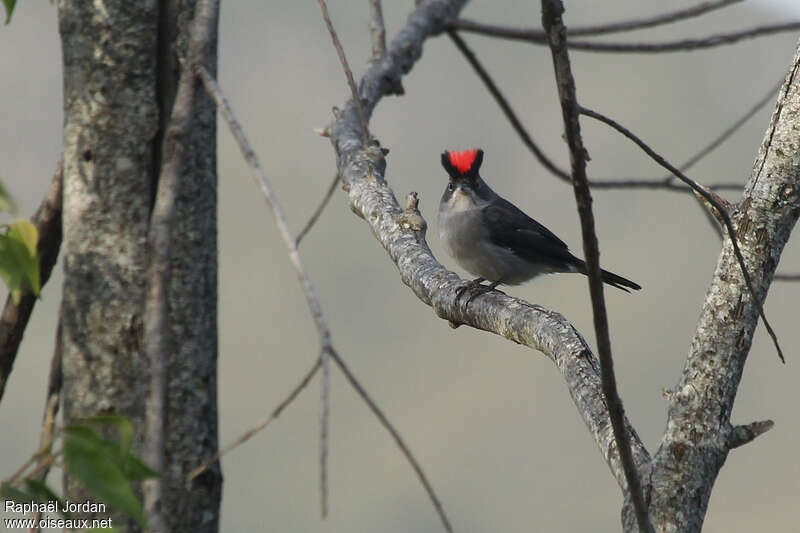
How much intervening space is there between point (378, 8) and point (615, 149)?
166 m

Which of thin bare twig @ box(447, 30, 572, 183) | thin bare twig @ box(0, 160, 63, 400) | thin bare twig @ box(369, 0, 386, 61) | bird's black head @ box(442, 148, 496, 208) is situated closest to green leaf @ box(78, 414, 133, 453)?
thin bare twig @ box(0, 160, 63, 400)

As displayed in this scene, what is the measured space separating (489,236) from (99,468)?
5.41 metres

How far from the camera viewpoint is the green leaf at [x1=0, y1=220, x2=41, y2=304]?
2660 mm

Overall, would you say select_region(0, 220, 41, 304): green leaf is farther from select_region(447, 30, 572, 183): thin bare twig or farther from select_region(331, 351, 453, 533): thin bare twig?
select_region(447, 30, 572, 183): thin bare twig

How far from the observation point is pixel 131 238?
8.48ft

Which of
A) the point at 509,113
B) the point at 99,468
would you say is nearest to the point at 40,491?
the point at 99,468

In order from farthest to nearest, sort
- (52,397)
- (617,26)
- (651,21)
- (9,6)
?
(651,21) → (617,26) → (52,397) → (9,6)

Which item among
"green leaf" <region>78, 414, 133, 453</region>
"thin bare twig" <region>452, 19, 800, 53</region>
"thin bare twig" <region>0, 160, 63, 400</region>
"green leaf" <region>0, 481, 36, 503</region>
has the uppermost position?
"thin bare twig" <region>452, 19, 800, 53</region>

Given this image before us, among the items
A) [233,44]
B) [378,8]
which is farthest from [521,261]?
[233,44]

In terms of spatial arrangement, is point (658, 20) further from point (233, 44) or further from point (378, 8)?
point (233, 44)

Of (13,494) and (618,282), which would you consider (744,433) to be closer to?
(13,494)

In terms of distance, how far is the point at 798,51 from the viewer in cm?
384

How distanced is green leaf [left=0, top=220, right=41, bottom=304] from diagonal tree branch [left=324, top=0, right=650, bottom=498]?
5.91 feet

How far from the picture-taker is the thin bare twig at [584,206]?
210cm
